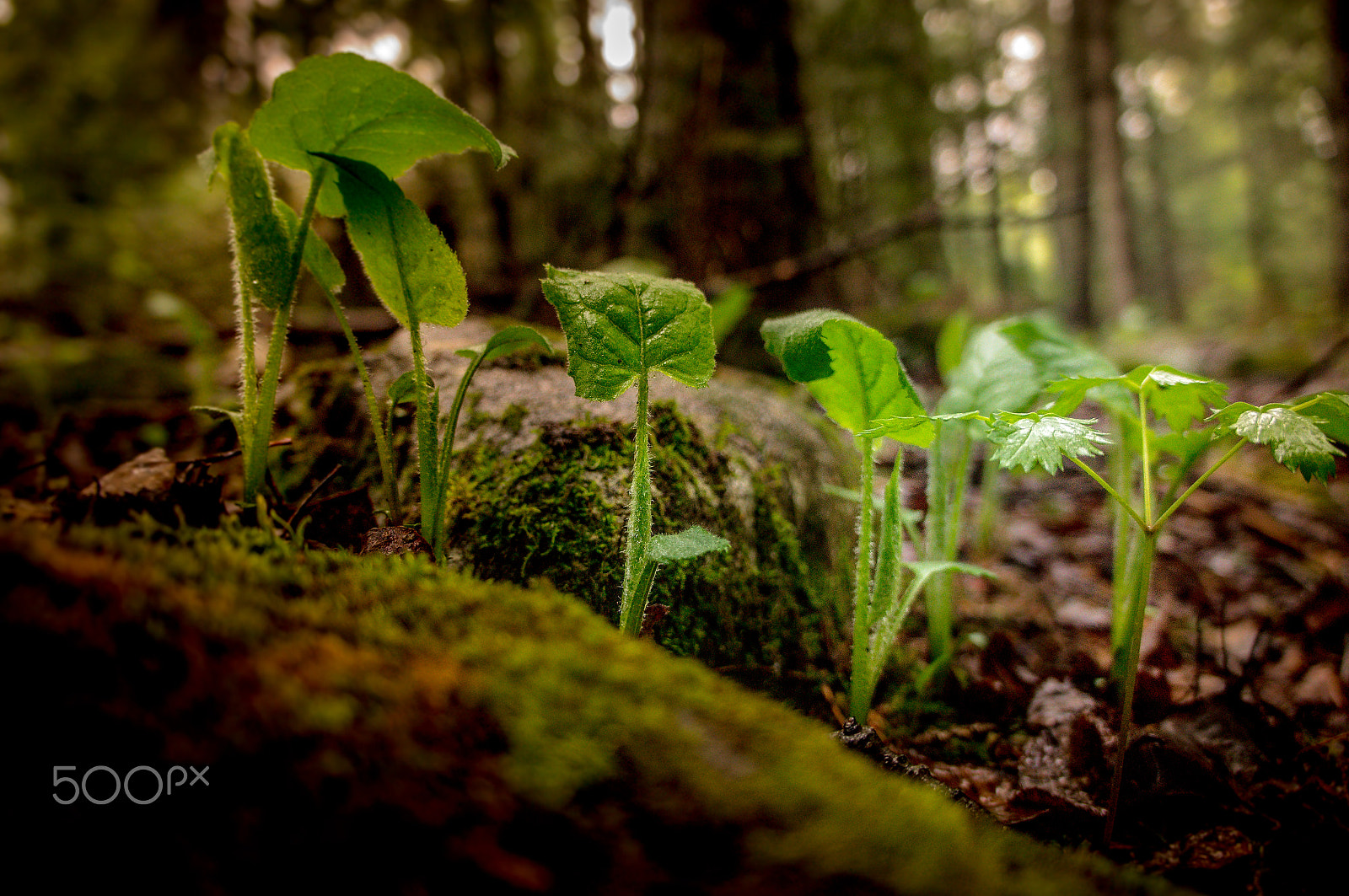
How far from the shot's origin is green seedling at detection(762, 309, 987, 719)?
4.24 feet

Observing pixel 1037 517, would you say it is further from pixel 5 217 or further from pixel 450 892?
pixel 5 217

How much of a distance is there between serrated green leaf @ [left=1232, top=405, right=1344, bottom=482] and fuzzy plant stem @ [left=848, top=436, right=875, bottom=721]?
648 mm

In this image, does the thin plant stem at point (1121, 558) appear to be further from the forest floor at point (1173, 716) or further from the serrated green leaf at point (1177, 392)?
the serrated green leaf at point (1177, 392)

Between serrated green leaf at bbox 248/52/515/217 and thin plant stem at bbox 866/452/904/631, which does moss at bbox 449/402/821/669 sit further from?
serrated green leaf at bbox 248/52/515/217

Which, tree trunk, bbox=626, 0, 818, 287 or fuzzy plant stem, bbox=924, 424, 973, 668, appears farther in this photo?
tree trunk, bbox=626, 0, 818, 287

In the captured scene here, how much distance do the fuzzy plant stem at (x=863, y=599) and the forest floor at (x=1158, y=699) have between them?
97 millimetres

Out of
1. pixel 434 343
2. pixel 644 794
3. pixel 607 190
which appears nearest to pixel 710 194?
pixel 607 190

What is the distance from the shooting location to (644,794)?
1.96 feet

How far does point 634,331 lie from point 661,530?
0.51m

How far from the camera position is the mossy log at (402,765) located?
513 mm

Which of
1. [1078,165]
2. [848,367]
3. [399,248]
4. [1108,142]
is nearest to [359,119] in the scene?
[399,248]

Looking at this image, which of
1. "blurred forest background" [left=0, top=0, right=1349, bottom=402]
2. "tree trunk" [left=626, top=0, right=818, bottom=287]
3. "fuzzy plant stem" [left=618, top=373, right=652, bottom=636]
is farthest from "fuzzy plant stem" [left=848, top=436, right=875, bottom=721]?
"tree trunk" [left=626, top=0, right=818, bottom=287]

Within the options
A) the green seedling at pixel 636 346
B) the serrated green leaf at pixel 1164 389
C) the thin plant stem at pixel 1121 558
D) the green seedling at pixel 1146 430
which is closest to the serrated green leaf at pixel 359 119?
the green seedling at pixel 636 346

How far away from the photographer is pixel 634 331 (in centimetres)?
122
